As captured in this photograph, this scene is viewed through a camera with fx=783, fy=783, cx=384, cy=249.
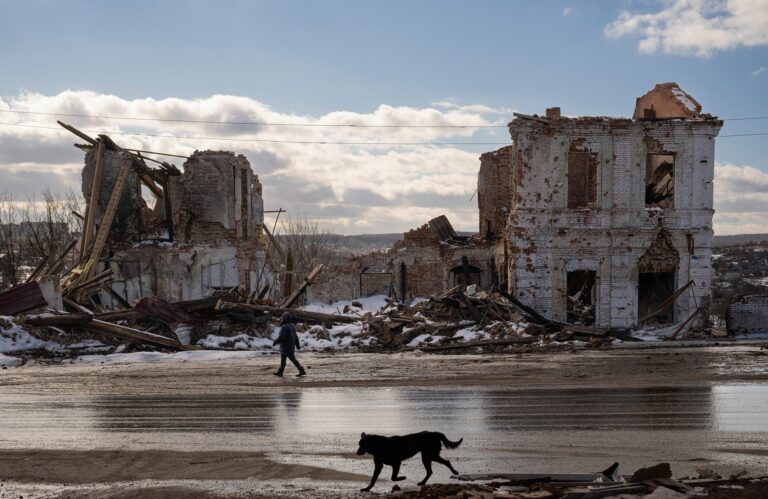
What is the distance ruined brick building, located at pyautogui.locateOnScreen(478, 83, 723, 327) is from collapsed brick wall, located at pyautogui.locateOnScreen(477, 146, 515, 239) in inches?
266

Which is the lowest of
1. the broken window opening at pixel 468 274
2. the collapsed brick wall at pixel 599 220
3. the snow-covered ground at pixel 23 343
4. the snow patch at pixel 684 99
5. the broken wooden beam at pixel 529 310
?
the snow-covered ground at pixel 23 343

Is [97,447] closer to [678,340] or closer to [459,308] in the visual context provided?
[459,308]

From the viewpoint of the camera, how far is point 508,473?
8406 millimetres

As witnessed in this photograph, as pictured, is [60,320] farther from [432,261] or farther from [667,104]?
[667,104]

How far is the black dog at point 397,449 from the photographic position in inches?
317

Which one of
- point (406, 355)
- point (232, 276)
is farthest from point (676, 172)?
point (232, 276)

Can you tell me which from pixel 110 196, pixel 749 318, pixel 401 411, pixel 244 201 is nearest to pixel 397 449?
pixel 401 411

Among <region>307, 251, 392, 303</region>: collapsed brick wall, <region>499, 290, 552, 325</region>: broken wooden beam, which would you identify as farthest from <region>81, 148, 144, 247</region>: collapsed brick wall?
<region>499, 290, 552, 325</region>: broken wooden beam

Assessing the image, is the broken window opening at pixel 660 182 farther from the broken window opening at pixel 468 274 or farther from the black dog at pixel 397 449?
the black dog at pixel 397 449

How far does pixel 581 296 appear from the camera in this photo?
2953cm

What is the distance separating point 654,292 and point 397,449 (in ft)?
79.6

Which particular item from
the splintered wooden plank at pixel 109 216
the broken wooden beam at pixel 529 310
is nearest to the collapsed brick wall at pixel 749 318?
the broken wooden beam at pixel 529 310

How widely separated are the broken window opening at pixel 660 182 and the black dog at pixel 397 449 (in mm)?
22758

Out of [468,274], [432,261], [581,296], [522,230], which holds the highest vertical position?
[522,230]
